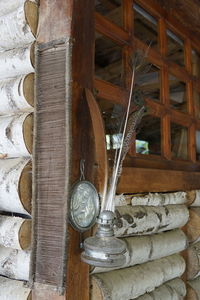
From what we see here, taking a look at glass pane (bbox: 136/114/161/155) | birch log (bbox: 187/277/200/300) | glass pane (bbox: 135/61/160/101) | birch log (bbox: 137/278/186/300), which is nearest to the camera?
birch log (bbox: 137/278/186/300)

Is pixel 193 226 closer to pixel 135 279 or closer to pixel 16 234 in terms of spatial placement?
pixel 135 279

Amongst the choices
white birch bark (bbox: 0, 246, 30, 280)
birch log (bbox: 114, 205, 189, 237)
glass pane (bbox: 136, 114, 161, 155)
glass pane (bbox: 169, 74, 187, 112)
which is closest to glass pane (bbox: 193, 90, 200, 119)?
glass pane (bbox: 169, 74, 187, 112)

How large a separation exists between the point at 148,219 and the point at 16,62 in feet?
3.27

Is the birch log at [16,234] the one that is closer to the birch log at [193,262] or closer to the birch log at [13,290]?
the birch log at [13,290]

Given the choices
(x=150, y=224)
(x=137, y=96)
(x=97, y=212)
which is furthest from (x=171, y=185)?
(x=97, y=212)

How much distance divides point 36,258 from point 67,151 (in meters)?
0.43

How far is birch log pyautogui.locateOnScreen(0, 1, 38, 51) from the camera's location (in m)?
1.38

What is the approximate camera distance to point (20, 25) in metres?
1.40

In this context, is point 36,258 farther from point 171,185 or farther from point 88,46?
point 171,185

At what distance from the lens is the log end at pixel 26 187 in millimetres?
1301

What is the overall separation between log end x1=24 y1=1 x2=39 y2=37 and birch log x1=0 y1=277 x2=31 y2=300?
3.37 ft

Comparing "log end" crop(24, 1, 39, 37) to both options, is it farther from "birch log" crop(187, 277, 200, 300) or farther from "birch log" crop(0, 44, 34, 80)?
"birch log" crop(187, 277, 200, 300)

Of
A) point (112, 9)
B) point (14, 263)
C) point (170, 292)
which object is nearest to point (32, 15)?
point (14, 263)

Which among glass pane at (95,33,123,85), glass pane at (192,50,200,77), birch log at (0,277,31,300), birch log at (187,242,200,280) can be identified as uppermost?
glass pane at (95,33,123,85)
